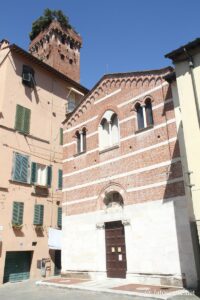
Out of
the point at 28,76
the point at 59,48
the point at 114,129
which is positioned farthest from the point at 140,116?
the point at 59,48

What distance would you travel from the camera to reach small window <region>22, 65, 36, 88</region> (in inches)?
847

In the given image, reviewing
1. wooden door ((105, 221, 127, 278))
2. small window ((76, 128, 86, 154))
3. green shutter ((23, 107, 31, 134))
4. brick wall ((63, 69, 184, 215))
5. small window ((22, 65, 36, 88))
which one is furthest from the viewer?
small window ((22, 65, 36, 88))

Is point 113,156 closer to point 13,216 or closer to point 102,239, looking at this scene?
point 102,239

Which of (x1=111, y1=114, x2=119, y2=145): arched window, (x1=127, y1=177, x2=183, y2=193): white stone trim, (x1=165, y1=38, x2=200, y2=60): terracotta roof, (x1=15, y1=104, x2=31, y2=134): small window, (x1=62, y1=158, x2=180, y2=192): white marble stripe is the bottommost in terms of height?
(x1=127, y1=177, x2=183, y2=193): white stone trim

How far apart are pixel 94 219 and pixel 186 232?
5.85 metres

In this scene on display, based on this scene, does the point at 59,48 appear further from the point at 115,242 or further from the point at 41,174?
the point at 115,242

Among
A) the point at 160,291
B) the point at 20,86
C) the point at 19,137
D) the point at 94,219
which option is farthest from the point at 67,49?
the point at 160,291

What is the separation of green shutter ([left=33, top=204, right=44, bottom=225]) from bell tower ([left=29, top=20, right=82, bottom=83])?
21.5 m

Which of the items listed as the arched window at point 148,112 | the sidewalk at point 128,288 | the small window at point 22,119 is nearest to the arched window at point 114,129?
the arched window at point 148,112

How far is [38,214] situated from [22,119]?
6.67 m

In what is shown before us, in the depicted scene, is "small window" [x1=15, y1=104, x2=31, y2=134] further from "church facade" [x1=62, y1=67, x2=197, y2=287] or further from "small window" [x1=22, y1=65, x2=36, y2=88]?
"church facade" [x1=62, y1=67, x2=197, y2=287]

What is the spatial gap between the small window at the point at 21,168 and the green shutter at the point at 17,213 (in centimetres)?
158

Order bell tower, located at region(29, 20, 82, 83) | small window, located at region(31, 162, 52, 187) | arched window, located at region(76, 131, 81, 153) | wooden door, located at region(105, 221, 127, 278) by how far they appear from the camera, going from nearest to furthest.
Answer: wooden door, located at region(105, 221, 127, 278)
arched window, located at region(76, 131, 81, 153)
small window, located at region(31, 162, 52, 187)
bell tower, located at region(29, 20, 82, 83)

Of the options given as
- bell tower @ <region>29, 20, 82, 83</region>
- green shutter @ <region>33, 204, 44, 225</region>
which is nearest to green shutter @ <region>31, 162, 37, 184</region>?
green shutter @ <region>33, 204, 44, 225</region>
